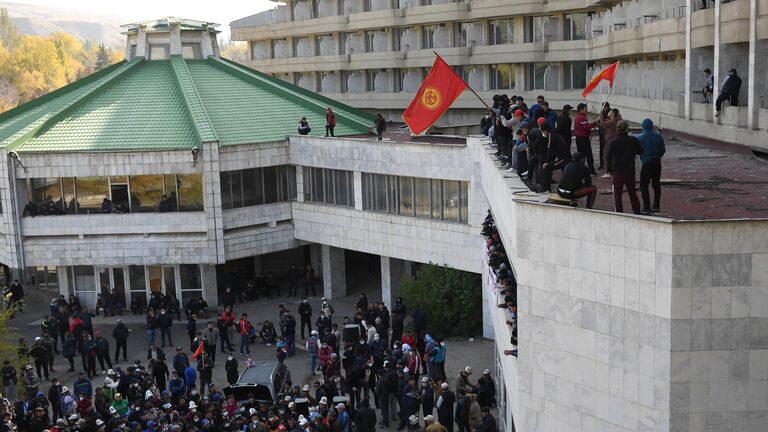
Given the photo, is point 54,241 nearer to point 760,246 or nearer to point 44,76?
point 760,246

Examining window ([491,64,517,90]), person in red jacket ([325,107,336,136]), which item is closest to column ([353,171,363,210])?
person in red jacket ([325,107,336,136])

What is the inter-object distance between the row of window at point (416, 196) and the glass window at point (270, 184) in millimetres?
4575

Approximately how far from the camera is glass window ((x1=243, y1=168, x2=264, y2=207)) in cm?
3900

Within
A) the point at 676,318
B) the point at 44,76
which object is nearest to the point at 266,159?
the point at 676,318

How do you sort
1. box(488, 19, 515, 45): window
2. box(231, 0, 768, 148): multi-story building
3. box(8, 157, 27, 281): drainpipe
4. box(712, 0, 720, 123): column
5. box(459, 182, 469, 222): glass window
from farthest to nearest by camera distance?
box(488, 19, 515, 45): window
box(8, 157, 27, 281): drainpipe
box(459, 182, 469, 222): glass window
box(231, 0, 768, 148): multi-story building
box(712, 0, 720, 123): column

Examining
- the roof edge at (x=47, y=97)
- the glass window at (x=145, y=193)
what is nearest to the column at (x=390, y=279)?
the glass window at (x=145, y=193)

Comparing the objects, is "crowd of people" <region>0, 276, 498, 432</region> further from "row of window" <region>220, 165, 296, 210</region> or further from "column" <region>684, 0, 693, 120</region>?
"column" <region>684, 0, 693, 120</region>

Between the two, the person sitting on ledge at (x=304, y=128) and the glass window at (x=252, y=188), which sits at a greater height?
the person sitting on ledge at (x=304, y=128)

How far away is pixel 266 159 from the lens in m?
39.3

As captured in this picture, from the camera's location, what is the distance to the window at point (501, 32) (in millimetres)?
52594

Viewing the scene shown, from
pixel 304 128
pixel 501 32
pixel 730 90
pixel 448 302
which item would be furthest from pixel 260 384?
pixel 501 32

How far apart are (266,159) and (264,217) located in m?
2.37

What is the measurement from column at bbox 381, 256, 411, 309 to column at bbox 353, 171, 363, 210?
2259mm

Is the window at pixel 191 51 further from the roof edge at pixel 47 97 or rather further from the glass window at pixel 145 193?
the glass window at pixel 145 193
